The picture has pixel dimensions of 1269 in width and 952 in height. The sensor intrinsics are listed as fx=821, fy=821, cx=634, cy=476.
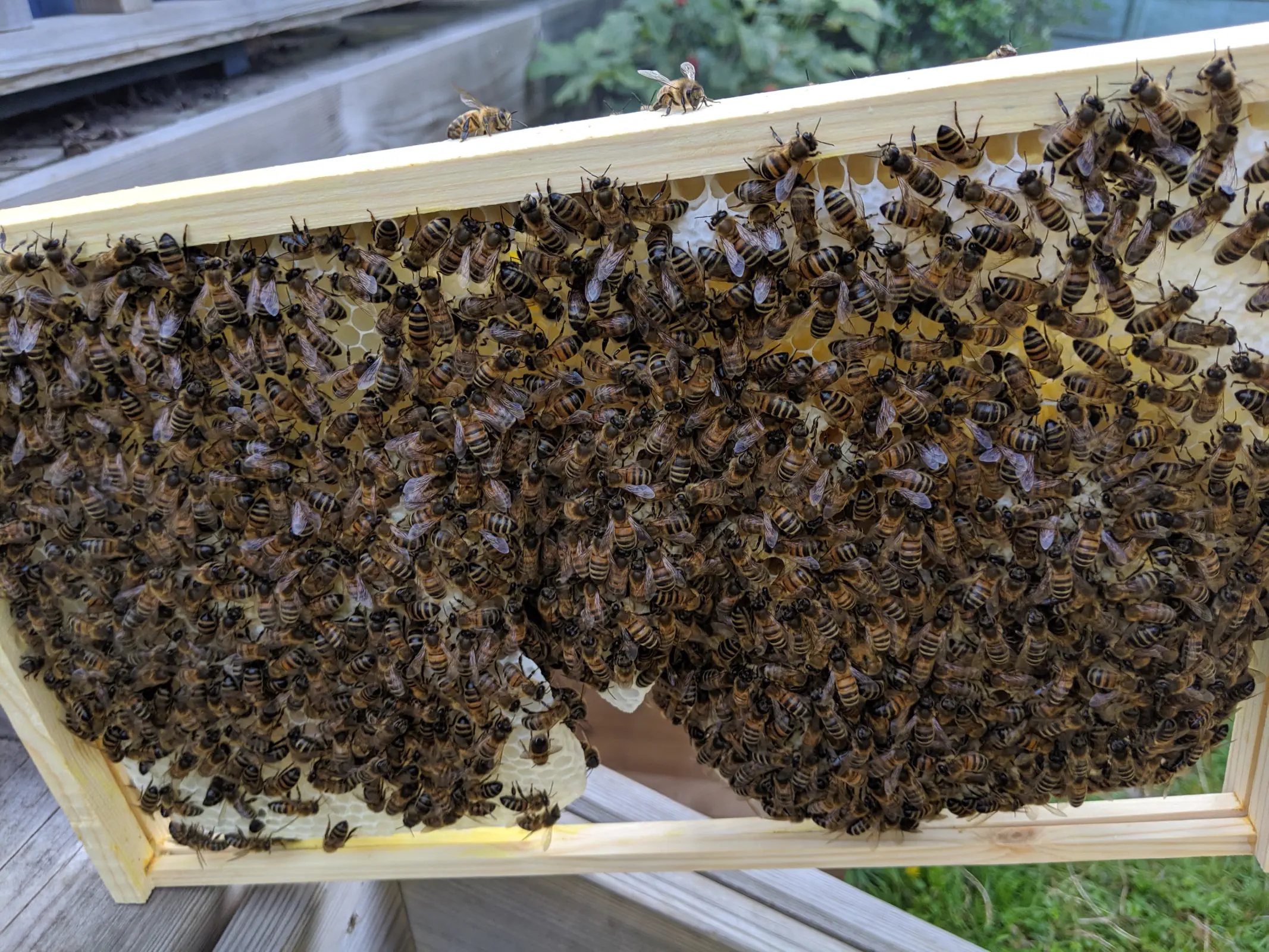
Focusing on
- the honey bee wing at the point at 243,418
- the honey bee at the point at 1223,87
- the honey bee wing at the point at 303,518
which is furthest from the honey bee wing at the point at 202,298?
the honey bee at the point at 1223,87

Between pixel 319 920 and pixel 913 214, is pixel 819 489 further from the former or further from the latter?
pixel 319 920

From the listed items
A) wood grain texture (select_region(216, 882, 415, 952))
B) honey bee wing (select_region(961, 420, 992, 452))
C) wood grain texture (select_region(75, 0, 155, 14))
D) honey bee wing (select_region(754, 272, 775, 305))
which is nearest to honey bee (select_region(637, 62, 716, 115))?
honey bee wing (select_region(754, 272, 775, 305))

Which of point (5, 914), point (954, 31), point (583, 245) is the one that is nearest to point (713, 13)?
point (954, 31)

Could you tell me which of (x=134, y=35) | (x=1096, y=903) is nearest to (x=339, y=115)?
(x=134, y=35)

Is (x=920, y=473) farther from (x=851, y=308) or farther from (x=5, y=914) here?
(x=5, y=914)

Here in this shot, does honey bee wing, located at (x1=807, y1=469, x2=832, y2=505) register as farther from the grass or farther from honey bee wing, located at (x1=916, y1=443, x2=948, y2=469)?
the grass

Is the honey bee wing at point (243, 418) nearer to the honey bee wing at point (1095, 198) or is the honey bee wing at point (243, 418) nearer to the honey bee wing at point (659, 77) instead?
the honey bee wing at point (659, 77)

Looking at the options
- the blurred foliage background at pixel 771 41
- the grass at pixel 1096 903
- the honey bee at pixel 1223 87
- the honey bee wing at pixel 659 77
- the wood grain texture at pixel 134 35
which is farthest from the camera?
the blurred foliage background at pixel 771 41
